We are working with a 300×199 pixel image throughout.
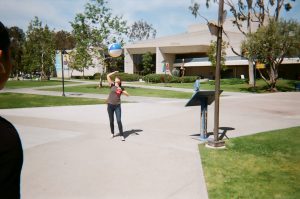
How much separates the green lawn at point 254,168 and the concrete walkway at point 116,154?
0.32m

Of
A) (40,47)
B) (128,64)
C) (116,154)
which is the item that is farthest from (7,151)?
(128,64)

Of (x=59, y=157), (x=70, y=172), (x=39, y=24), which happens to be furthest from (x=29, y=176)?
(x=39, y=24)

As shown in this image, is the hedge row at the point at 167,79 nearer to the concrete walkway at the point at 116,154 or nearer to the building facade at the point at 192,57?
the building facade at the point at 192,57

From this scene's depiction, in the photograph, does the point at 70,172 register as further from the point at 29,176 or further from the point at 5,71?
the point at 5,71

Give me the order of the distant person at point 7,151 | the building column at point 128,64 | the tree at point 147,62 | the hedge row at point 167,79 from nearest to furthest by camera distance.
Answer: the distant person at point 7,151, the hedge row at point 167,79, the tree at point 147,62, the building column at point 128,64

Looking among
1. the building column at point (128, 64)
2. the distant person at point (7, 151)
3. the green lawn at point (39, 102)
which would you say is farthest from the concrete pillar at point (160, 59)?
the distant person at point (7, 151)

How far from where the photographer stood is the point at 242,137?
10203 mm

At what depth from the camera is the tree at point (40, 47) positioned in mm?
55150

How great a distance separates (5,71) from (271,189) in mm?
5408

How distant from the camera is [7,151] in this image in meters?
1.36

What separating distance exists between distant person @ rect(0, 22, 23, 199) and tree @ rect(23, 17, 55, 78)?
55.8 m

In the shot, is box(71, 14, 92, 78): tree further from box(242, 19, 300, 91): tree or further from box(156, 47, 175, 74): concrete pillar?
box(156, 47, 175, 74): concrete pillar

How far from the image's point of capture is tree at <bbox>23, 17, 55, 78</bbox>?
55.2 metres

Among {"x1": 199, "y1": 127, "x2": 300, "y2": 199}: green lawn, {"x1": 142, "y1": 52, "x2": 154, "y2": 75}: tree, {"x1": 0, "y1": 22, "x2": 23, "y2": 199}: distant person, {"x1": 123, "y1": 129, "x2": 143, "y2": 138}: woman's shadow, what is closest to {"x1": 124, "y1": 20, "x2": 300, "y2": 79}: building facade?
{"x1": 142, "y1": 52, "x2": 154, "y2": 75}: tree
